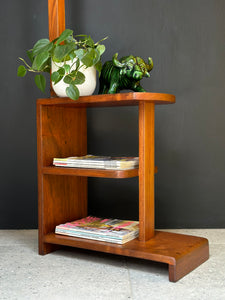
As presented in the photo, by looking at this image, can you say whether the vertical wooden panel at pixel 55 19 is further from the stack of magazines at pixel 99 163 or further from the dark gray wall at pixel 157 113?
the stack of magazines at pixel 99 163

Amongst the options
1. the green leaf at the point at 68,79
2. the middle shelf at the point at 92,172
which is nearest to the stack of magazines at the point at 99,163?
the middle shelf at the point at 92,172

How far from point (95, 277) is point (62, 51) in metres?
0.97

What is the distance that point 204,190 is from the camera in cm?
235

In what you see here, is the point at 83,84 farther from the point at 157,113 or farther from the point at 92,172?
the point at 157,113

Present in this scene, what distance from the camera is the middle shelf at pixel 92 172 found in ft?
5.45

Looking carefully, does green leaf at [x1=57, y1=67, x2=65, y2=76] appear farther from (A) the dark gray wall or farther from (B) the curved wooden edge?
(A) the dark gray wall

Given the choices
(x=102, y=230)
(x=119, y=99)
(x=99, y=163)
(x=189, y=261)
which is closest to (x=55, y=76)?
(x=119, y=99)

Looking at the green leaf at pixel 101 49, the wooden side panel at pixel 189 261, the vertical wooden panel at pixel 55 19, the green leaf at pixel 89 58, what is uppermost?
the vertical wooden panel at pixel 55 19

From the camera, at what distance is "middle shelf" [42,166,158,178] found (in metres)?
1.66

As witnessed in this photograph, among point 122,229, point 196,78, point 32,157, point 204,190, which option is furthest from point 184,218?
point 32,157

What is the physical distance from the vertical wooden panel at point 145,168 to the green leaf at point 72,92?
0.93ft

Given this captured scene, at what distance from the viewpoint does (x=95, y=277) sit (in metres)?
1.62

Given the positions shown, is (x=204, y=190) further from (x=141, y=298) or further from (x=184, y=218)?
(x=141, y=298)

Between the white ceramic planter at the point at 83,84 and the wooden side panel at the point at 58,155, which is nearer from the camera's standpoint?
the white ceramic planter at the point at 83,84
